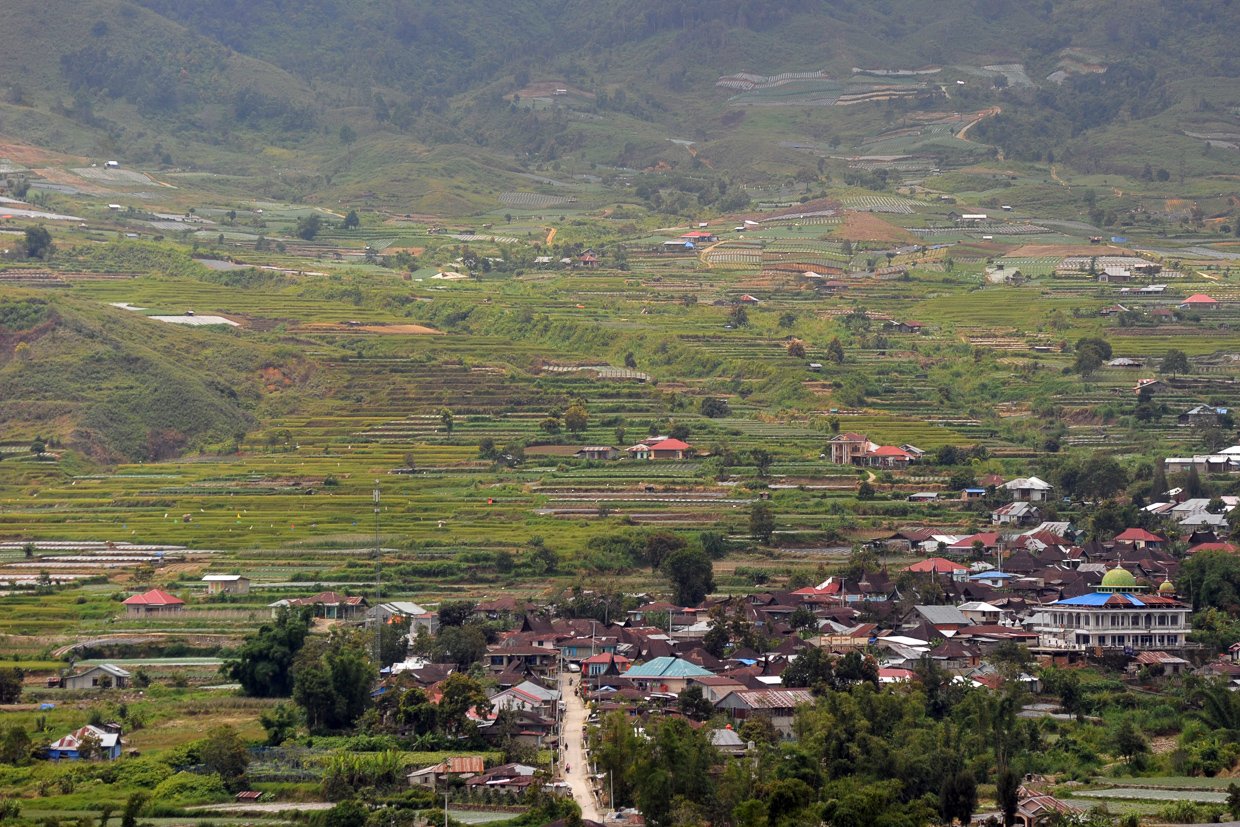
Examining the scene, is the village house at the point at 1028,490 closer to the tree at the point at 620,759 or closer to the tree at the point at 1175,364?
the tree at the point at 1175,364

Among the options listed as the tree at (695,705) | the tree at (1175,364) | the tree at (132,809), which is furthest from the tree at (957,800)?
the tree at (1175,364)

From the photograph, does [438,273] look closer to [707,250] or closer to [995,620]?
[707,250]

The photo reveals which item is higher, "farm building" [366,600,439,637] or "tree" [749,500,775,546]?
"tree" [749,500,775,546]

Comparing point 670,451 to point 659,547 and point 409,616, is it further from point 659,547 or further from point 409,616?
point 409,616

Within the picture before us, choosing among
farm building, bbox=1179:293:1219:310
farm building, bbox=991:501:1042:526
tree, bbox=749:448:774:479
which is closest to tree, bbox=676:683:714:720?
farm building, bbox=991:501:1042:526

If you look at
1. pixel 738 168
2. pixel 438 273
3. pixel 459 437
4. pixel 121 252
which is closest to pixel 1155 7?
pixel 738 168

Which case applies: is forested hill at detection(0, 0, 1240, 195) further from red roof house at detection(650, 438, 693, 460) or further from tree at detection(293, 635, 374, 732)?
tree at detection(293, 635, 374, 732)
